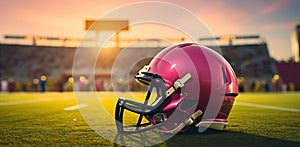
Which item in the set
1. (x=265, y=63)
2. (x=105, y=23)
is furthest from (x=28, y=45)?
(x=265, y=63)

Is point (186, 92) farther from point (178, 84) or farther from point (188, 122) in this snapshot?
point (188, 122)

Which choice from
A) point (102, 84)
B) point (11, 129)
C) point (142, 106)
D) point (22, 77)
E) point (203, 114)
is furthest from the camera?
point (22, 77)

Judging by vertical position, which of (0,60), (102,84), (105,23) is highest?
(105,23)

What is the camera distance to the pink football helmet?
7.67 feet

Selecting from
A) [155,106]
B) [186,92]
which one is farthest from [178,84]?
[155,106]

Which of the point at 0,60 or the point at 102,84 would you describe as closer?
the point at 102,84

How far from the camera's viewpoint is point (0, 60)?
106 ft

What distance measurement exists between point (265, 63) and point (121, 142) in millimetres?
33233

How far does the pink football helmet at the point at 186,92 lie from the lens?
7.67ft

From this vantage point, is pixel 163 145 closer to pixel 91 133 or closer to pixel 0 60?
pixel 91 133

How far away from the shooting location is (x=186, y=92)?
7.75 feet

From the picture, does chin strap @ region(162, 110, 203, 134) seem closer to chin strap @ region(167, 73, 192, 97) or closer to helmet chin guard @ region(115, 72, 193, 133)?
helmet chin guard @ region(115, 72, 193, 133)

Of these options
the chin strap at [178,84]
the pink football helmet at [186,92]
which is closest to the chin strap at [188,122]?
Answer: the pink football helmet at [186,92]

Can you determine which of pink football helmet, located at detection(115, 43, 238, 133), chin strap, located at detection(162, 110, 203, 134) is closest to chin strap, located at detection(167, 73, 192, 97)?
pink football helmet, located at detection(115, 43, 238, 133)
